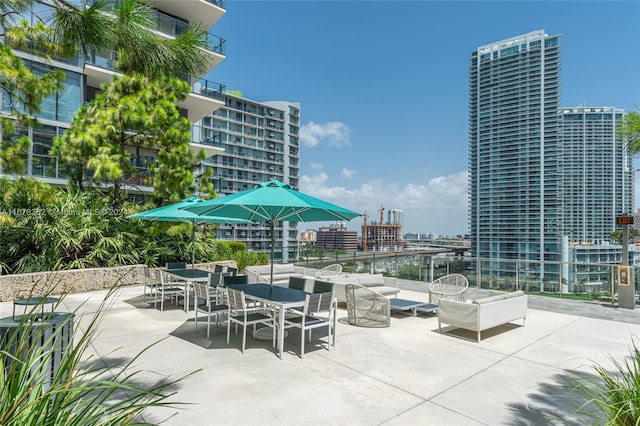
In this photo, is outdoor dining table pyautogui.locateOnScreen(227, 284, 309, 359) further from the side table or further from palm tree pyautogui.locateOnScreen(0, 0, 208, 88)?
palm tree pyautogui.locateOnScreen(0, 0, 208, 88)

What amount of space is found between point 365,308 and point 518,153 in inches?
1863

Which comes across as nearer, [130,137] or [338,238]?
[130,137]

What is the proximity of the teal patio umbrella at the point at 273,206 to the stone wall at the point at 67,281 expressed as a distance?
2.89m

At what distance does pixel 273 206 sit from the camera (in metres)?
5.70

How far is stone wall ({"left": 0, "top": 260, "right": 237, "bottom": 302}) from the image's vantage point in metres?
8.62

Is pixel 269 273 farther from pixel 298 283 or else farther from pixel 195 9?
pixel 195 9

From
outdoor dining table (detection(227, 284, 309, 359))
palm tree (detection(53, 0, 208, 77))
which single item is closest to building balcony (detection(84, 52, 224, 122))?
palm tree (detection(53, 0, 208, 77))

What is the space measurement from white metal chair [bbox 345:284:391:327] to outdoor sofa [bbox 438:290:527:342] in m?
1.01

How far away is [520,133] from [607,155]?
886 inches

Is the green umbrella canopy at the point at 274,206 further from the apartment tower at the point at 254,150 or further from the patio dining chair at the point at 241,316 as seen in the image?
the apartment tower at the point at 254,150

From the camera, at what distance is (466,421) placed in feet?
10.7

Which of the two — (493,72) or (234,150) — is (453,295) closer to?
(493,72)

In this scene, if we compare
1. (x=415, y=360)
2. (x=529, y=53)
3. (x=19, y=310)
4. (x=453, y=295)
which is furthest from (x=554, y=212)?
(x=19, y=310)

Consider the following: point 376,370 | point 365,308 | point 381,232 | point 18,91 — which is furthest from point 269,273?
point 381,232
